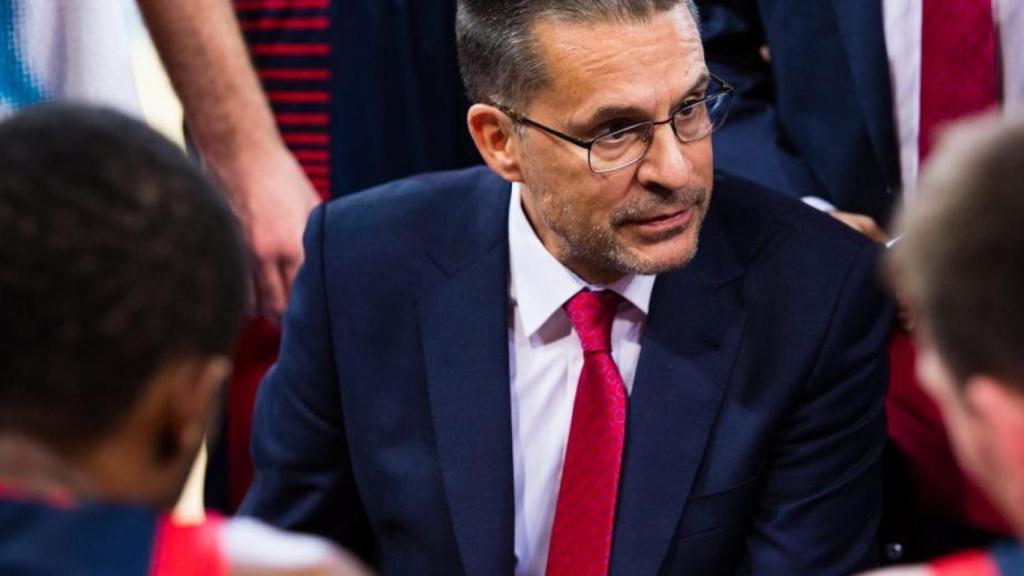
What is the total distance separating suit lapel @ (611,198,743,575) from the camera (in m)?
1.77

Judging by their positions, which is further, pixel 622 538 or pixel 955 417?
pixel 622 538

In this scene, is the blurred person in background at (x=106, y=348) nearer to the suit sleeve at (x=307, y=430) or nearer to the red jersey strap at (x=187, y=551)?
the red jersey strap at (x=187, y=551)

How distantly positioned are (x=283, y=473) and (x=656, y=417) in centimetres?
45

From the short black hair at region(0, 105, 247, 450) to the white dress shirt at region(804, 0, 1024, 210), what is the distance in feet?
4.01

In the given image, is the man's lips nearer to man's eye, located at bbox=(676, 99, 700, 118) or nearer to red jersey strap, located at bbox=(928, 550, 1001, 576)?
man's eye, located at bbox=(676, 99, 700, 118)

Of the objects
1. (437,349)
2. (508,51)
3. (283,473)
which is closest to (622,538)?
(437,349)

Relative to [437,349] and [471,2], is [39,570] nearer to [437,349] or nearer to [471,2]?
[437,349]

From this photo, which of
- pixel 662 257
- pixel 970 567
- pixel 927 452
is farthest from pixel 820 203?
pixel 970 567

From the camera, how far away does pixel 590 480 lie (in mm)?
1780

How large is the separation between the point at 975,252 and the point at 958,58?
113 centimetres

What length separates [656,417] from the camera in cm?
178

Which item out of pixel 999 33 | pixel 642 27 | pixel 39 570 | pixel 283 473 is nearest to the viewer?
pixel 39 570

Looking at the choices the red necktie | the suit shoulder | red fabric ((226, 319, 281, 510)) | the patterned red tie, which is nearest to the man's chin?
the patterned red tie

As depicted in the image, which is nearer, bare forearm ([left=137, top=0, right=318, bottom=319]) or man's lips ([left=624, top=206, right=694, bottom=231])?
man's lips ([left=624, top=206, right=694, bottom=231])
